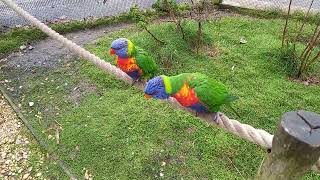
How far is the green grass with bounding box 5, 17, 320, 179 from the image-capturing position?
2645 mm

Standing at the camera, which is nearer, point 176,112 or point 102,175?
point 102,175

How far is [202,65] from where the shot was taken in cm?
361

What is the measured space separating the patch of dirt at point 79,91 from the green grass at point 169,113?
0.04 m

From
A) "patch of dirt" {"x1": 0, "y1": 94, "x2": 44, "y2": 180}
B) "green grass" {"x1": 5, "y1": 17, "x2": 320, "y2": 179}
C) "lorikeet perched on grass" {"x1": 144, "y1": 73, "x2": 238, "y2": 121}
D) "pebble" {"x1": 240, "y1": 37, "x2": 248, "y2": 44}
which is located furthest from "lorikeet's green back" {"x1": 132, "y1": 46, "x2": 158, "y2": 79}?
"pebble" {"x1": 240, "y1": 37, "x2": 248, "y2": 44}

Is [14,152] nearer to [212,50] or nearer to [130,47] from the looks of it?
[130,47]

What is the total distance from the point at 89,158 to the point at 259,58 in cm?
199

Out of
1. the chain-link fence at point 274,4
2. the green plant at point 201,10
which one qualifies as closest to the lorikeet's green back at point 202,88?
the green plant at point 201,10

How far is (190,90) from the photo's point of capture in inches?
61.6

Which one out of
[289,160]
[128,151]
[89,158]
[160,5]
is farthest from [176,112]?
[289,160]

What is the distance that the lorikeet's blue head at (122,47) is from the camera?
6.42 ft

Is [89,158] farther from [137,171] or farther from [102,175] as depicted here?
[137,171]

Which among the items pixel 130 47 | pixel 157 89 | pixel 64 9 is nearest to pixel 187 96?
pixel 157 89

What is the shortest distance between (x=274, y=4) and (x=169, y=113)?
92.5 inches

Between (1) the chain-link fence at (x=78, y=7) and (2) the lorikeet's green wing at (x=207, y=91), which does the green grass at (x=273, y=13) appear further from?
(2) the lorikeet's green wing at (x=207, y=91)
